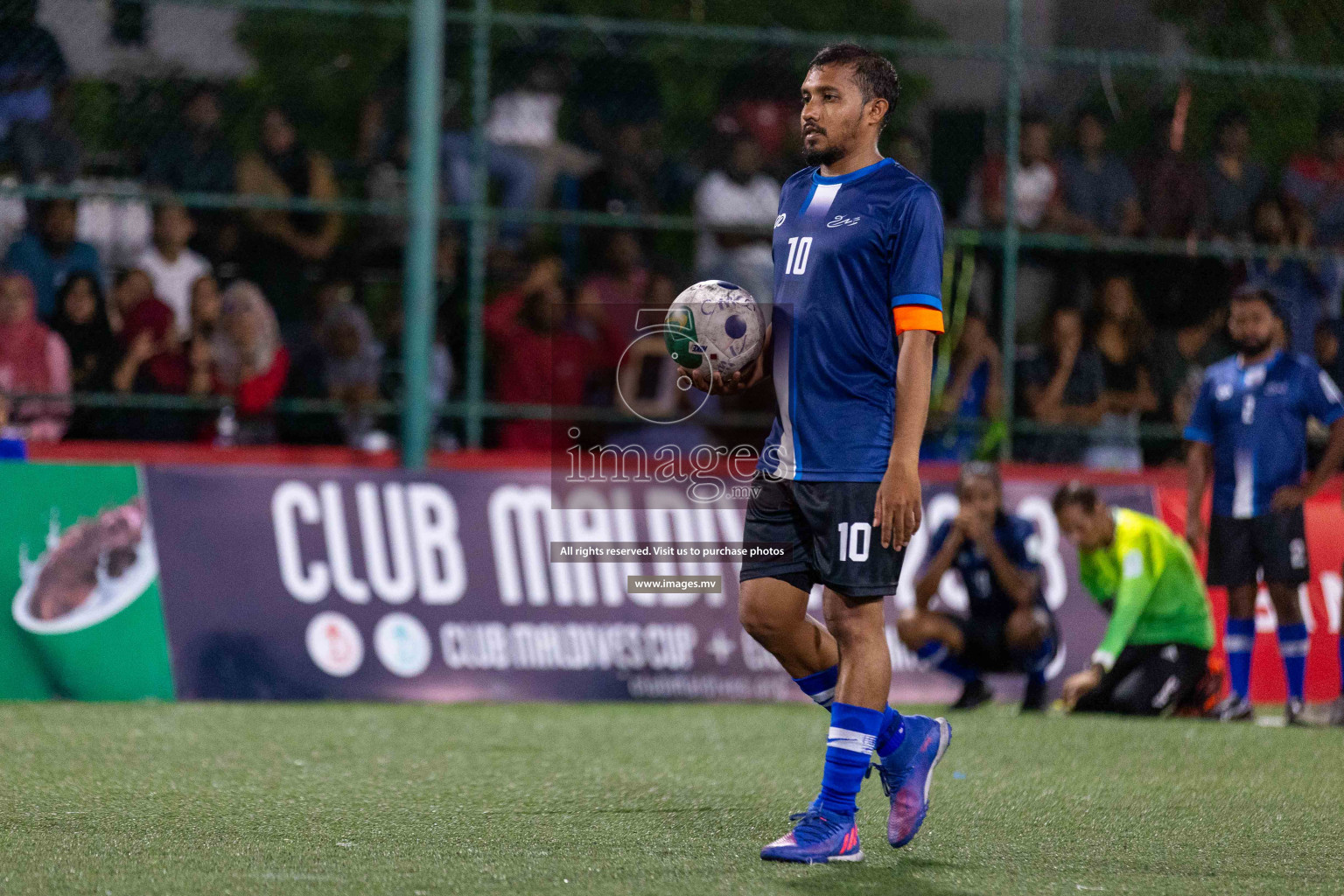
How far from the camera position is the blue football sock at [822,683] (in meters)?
5.10

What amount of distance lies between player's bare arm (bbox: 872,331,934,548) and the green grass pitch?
37.6 inches

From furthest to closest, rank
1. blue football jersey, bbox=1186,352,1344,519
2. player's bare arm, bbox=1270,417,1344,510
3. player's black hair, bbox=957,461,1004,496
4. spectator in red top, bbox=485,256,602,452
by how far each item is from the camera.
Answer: spectator in red top, bbox=485,256,602,452 → player's black hair, bbox=957,461,1004,496 → blue football jersey, bbox=1186,352,1344,519 → player's bare arm, bbox=1270,417,1344,510

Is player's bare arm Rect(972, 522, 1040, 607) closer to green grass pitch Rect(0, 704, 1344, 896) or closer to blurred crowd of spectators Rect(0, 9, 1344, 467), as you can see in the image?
green grass pitch Rect(0, 704, 1344, 896)

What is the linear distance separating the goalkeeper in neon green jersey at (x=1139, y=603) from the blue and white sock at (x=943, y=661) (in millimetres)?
592

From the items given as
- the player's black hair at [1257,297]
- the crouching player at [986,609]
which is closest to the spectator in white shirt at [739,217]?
the crouching player at [986,609]

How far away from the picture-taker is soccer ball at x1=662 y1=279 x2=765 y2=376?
4.73 m

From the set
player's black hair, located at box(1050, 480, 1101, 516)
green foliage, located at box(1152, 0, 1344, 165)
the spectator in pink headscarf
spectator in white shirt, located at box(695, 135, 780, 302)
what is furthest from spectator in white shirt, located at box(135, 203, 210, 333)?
green foliage, located at box(1152, 0, 1344, 165)

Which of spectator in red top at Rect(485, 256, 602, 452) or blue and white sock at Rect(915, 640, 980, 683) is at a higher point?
spectator in red top at Rect(485, 256, 602, 452)

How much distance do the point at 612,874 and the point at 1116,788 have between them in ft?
8.57

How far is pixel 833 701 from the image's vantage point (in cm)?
485

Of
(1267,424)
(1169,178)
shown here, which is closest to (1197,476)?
(1267,424)

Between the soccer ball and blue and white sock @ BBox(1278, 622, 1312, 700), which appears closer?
the soccer ball

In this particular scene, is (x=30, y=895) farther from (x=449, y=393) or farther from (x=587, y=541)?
(x=449, y=393)

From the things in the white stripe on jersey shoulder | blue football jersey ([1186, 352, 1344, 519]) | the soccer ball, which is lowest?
blue football jersey ([1186, 352, 1344, 519])
